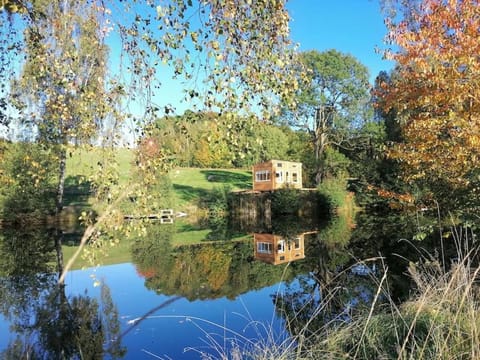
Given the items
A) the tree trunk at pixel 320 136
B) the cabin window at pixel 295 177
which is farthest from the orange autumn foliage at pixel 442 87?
the tree trunk at pixel 320 136

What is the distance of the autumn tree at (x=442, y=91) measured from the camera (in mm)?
6852

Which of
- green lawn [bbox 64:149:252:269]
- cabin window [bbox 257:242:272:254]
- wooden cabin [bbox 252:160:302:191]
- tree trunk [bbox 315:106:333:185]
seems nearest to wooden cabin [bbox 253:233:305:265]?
cabin window [bbox 257:242:272:254]

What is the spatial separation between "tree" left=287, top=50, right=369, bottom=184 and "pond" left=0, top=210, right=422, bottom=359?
14.7 metres

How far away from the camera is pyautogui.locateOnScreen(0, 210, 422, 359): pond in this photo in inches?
245

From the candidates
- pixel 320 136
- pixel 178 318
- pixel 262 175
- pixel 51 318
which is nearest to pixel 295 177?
pixel 262 175

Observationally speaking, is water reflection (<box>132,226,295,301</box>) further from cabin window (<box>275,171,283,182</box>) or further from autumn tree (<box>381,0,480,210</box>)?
cabin window (<box>275,171,283,182</box>)

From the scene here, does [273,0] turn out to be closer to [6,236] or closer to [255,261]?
[255,261]

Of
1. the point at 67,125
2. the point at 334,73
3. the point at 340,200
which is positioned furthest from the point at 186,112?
the point at 334,73

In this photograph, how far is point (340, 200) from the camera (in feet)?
90.4

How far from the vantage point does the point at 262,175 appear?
29.7 m

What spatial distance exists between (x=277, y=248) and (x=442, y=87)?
9729mm

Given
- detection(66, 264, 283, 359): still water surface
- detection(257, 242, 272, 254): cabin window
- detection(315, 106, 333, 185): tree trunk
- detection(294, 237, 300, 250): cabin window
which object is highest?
detection(315, 106, 333, 185): tree trunk

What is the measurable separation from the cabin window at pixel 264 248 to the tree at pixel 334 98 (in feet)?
47.0

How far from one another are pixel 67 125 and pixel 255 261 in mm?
10648
